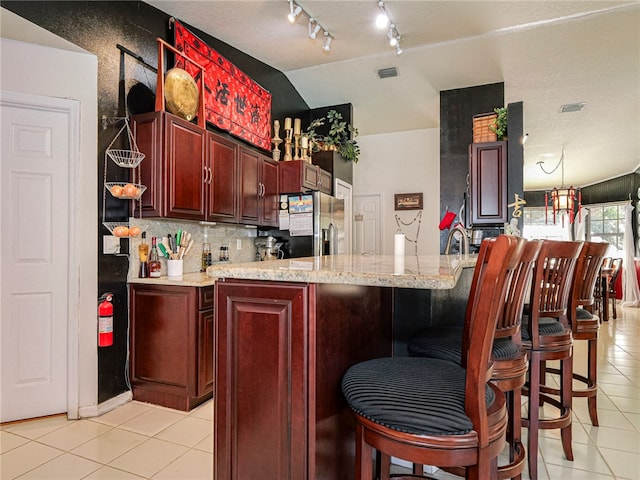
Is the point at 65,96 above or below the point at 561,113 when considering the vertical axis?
below

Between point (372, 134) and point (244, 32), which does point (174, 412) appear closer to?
point (244, 32)

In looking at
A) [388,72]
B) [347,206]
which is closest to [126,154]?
[388,72]

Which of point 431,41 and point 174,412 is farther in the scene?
point 431,41

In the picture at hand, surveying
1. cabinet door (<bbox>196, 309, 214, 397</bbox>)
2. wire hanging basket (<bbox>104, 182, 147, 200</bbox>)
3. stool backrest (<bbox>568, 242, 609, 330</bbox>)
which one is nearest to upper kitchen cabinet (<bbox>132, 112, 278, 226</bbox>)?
wire hanging basket (<bbox>104, 182, 147, 200</bbox>)

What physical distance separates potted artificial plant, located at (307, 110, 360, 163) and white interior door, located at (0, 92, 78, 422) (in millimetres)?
3018

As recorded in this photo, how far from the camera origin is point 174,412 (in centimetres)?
255

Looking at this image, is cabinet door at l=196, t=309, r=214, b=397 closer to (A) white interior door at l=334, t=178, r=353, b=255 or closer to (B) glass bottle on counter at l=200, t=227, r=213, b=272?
(B) glass bottle on counter at l=200, t=227, r=213, b=272

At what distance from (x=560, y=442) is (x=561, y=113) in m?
4.69

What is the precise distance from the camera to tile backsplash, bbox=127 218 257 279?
9.23ft

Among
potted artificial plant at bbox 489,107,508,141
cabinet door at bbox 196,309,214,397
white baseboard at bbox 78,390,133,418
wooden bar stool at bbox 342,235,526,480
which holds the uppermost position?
potted artificial plant at bbox 489,107,508,141

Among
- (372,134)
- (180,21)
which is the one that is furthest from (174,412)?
(372,134)

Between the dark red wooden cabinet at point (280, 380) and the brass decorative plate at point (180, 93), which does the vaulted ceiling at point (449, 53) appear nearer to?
the brass decorative plate at point (180, 93)

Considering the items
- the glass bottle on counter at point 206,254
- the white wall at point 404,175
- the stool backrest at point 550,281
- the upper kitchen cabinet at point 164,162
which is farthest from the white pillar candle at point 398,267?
the white wall at point 404,175

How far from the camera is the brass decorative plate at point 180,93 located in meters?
2.84
